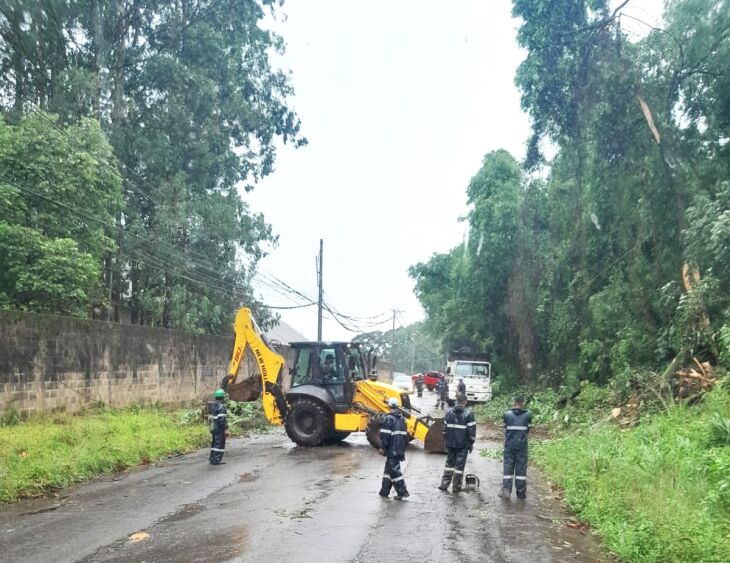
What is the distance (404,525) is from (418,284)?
39143 millimetres

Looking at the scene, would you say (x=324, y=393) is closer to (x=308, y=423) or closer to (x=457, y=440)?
(x=308, y=423)

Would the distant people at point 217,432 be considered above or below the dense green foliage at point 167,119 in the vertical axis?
below

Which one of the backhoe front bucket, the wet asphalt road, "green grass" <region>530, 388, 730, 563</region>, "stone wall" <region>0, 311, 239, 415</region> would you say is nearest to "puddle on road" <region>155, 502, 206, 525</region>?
the wet asphalt road

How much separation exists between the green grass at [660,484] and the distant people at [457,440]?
157cm

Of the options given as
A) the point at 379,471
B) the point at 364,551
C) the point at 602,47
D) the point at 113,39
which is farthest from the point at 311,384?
the point at 113,39

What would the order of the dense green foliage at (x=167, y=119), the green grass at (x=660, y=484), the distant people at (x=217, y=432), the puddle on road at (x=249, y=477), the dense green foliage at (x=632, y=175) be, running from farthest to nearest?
the dense green foliage at (x=167, y=119)
the dense green foliage at (x=632, y=175)
the distant people at (x=217, y=432)
the puddle on road at (x=249, y=477)
the green grass at (x=660, y=484)

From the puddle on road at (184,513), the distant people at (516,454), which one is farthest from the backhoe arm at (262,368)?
the distant people at (516,454)

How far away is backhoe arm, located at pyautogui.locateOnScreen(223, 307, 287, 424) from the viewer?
55.0 feet

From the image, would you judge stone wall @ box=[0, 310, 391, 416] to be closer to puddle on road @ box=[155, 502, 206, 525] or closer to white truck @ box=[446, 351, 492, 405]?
puddle on road @ box=[155, 502, 206, 525]

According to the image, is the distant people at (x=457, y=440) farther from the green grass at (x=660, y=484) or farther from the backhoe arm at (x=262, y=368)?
the backhoe arm at (x=262, y=368)

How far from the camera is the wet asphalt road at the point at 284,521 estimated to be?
691 cm

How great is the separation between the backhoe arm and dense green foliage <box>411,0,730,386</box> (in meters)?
9.02

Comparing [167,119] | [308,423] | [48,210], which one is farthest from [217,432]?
[167,119]

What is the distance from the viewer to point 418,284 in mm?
47031
